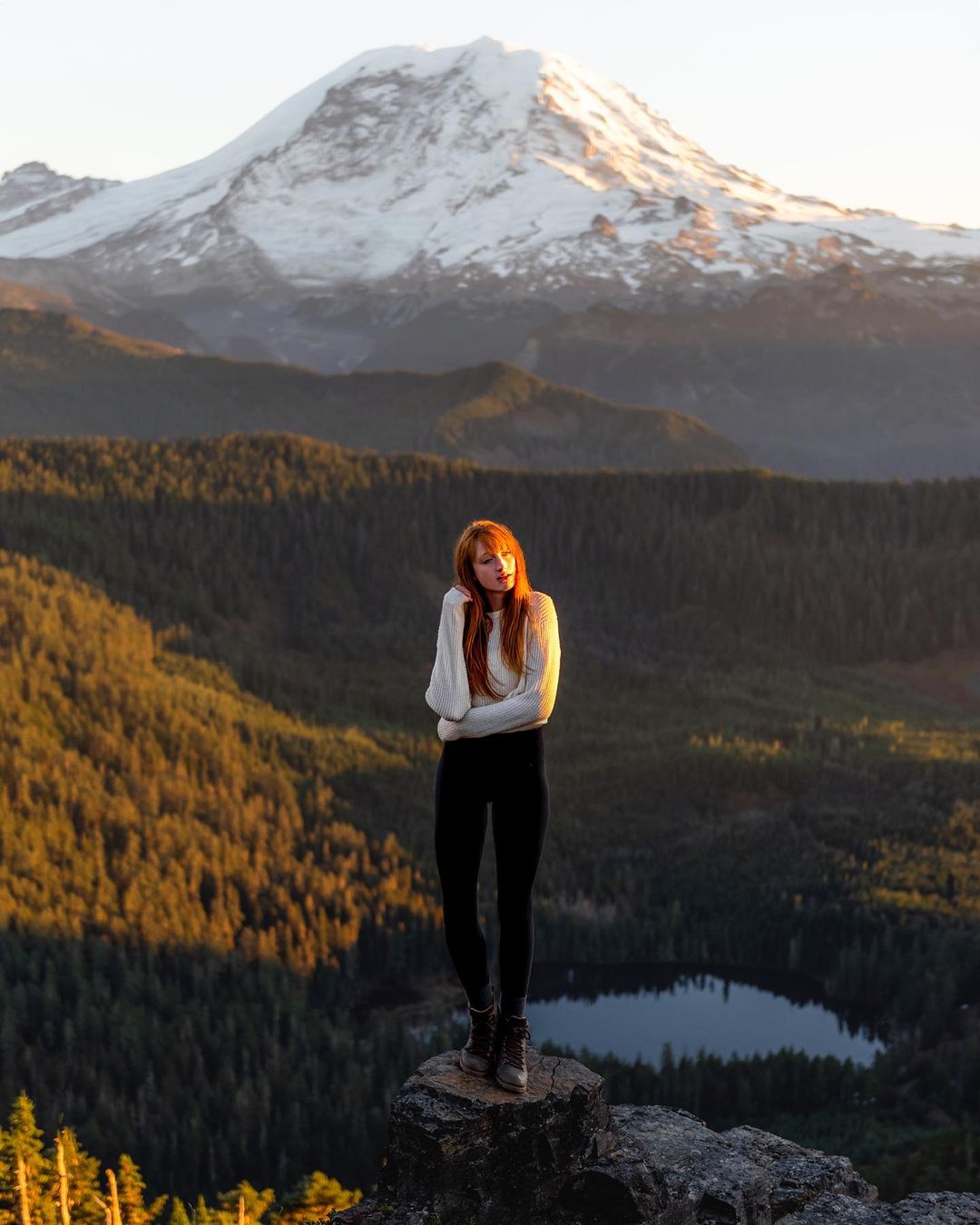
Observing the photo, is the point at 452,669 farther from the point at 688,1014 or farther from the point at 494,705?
the point at 688,1014

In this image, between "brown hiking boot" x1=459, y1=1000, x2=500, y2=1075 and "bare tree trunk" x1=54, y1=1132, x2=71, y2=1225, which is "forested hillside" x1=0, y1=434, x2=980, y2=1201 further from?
"brown hiking boot" x1=459, y1=1000, x2=500, y2=1075

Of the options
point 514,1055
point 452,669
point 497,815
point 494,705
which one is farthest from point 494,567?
point 514,1055

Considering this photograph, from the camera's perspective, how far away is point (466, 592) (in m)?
17.3

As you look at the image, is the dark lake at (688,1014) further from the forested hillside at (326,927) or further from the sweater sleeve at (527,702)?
the sweater sleeve at (527,702)

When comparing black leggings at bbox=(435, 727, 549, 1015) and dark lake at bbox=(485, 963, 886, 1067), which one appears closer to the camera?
black leggings at bbox=(435, 727, 549, 1015)

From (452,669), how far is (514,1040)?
15.1 ft

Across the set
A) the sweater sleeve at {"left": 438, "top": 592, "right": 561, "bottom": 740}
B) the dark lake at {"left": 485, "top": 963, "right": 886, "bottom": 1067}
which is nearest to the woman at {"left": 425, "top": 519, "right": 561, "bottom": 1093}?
the sweater sleeve at {"left": 438, "top": 592, "right": 561, "bottom": 740}

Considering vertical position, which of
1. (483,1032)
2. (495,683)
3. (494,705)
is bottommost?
(483,1032)

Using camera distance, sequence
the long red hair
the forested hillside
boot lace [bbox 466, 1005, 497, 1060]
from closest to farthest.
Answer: the long red hair
boot lace [bbox 466, 1005, 497, 1060]
the forested hillside

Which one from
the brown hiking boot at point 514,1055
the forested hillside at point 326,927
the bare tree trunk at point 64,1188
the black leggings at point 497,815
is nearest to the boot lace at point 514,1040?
the brown hiking boot at point 514,1055

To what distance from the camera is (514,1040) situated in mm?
18188

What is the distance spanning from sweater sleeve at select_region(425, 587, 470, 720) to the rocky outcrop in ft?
15.5

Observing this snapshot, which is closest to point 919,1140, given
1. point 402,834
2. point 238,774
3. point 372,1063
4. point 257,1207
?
point 372,1063

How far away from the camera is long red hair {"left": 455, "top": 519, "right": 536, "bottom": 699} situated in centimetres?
1725
